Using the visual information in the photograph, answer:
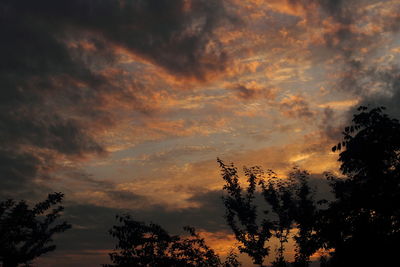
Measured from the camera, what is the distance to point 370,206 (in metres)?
14.6

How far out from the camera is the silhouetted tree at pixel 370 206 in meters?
14.2

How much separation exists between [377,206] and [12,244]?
15.5 meters

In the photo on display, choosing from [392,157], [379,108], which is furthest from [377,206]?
[379,108]

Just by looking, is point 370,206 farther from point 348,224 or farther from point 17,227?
point 17,227

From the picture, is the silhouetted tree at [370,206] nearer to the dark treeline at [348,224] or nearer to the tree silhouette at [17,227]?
Answer: the dark treeline at [348,224]

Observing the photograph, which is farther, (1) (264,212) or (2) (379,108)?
(1) (264,212)

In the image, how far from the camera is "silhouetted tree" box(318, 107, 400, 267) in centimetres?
1423

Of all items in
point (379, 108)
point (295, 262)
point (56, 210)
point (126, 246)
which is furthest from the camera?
point (295, 262)

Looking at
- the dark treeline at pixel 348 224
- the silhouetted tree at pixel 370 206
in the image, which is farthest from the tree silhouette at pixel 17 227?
the silhouetted tree at pixel 370 206

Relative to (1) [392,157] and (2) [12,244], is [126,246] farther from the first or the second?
(1) [392,157]

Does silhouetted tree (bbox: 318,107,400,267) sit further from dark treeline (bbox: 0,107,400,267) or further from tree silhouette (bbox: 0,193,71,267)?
tree silhouette (bbox: 0,193,71,267)

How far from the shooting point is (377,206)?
14383 millimetres

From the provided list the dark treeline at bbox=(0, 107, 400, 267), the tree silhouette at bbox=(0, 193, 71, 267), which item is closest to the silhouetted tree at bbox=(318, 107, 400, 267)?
the dark treeline at bbox=(0, 107, 400, 267)

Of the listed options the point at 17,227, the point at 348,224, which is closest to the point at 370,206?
the point at 348,224
